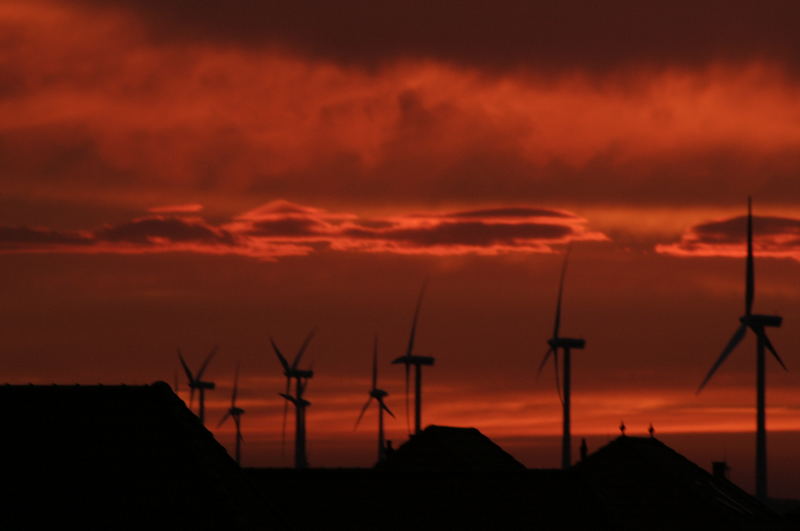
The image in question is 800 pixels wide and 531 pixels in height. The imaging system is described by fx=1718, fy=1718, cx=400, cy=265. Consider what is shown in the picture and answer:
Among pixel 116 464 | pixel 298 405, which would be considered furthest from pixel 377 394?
pixel 116 464

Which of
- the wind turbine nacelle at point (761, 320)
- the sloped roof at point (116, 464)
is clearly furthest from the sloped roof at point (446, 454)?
the sloped roof at point (116, 464)

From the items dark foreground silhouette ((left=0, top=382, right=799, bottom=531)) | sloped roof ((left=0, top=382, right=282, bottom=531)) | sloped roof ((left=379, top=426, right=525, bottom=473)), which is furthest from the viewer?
sloped roof ((left=379, top=426, right=525, bottom=473))

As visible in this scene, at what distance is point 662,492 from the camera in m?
105

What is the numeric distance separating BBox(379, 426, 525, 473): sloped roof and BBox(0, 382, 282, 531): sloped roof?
207 ft

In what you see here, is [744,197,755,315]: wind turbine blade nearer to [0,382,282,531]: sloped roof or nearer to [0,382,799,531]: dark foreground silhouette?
[0,382,799,531]: dark foreground silhouette

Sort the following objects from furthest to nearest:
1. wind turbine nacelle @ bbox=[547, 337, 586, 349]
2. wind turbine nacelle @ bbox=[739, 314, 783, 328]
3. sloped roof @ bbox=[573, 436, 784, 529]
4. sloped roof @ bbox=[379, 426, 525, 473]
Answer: wind turbine nacelle @ bbox=[547, 337, 586, 349] → wind turbine nacelle @ bbox=[739, 314, 783, 328] → sloped roof @ bbox=[379, 426, 525, 473] → sloped roof @ bbox=[573, 436, 784, 529]

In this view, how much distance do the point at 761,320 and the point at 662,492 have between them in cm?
4249

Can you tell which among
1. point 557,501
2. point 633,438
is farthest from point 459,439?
point 557,501

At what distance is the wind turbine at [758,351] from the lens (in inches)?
5123

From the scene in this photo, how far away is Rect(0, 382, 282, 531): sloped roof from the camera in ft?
172

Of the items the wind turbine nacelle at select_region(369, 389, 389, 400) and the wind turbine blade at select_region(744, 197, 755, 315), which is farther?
the wind turbine nacelle at select_region(369, 389, 389, 400)

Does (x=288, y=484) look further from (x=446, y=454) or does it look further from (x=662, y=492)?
(x=446, y=454)

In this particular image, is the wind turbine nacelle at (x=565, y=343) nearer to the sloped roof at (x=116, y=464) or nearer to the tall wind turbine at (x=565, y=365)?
the tall wind turbine at (x=565, y=365)

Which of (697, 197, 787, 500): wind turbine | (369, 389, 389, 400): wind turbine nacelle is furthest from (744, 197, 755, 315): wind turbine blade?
(369, 389, 389, 400): wind turbine nacelle
